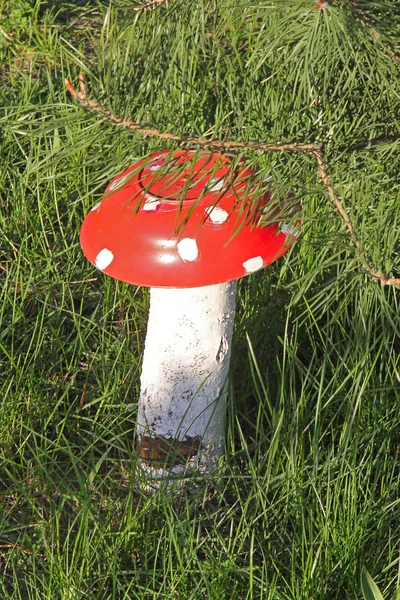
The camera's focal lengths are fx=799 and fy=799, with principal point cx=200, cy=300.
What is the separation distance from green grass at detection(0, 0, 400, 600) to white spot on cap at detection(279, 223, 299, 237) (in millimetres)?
69

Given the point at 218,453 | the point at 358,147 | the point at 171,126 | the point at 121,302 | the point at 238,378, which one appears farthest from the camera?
the point at 121,302

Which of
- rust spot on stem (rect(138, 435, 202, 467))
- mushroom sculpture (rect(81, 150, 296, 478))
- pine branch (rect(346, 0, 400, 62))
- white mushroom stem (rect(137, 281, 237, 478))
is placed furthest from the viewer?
rust spot on stem (rect(138, 435, 202, 467))

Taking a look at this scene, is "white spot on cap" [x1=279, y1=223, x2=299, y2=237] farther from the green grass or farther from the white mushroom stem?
the white mushroom stem

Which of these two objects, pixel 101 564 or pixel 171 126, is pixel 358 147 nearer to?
pixel 171 126

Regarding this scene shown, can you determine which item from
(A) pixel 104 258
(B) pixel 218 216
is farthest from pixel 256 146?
(A) pixel 104 258

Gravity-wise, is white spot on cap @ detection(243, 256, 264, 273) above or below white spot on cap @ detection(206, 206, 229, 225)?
below

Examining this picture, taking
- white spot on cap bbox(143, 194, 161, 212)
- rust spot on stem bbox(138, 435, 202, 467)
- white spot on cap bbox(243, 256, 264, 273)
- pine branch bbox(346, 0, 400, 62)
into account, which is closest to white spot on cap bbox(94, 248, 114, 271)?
white spot on cap bbox(143, 194, 161, 212)

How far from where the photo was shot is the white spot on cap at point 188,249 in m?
1.53

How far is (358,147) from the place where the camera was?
56.1 inches

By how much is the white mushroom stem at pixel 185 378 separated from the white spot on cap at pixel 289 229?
7.0 inches

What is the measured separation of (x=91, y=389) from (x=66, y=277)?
0.36 metres

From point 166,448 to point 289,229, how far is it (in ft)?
1.96

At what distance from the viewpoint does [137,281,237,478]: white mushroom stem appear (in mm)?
1677

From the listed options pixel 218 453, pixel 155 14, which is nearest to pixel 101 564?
→ pixel 218 453
